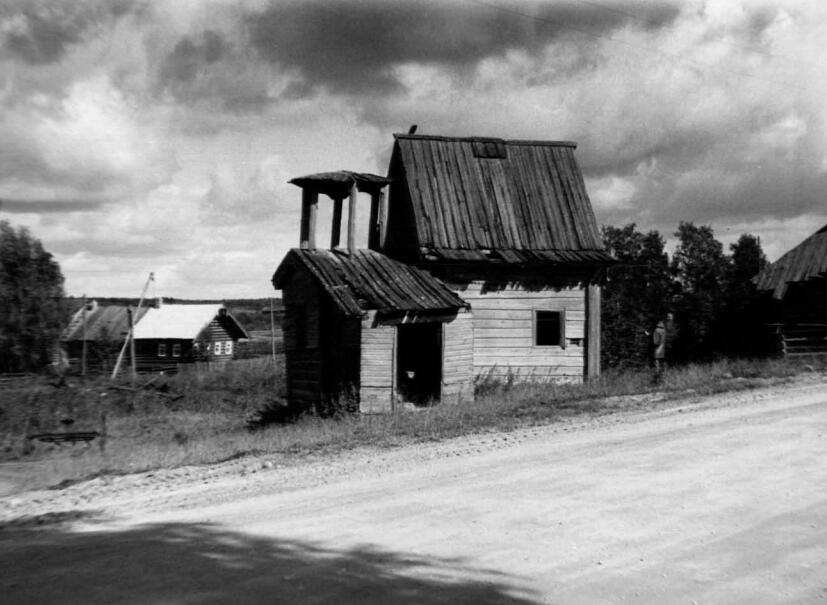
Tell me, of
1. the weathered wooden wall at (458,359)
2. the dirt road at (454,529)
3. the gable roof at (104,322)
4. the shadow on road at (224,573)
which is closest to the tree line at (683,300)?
the weathered wooden wall at (458,359)

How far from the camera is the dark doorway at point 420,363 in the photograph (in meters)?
18.3

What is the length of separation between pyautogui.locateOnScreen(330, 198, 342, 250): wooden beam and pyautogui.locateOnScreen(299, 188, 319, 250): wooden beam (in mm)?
608

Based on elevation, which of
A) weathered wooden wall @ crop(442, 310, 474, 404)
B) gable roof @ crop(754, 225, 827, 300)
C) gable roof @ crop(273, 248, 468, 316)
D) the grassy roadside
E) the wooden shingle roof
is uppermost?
the wooden shingle roof

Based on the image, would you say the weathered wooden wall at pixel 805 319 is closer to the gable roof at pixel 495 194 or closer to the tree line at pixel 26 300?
the gable roof at pixel 495 194

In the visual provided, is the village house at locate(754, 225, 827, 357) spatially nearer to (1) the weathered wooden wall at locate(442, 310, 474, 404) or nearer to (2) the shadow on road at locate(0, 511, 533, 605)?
(1) the weathered wooden wall at locate(442, 310, 474, 404)

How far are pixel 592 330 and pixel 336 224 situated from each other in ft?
25.0

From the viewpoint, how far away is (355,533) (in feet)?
20.7

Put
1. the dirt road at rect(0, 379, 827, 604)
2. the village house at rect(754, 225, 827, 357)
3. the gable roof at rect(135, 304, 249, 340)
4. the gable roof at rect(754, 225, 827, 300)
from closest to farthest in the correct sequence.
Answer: the dirt road at rect(0, 379, 827, 604), the gable roof at rect(754, 225, 827, 300), the village house at rect(754, 225, 827, 357), the gable roof at rect(135, 304, 249, 340)

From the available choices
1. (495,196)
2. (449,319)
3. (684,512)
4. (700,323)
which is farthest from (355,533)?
(700,323)

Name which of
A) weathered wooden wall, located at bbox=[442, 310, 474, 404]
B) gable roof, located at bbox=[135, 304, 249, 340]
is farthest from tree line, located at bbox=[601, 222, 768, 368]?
gable roof, located at bbox=[135, 304, 249, 340]

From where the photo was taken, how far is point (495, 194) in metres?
22.5

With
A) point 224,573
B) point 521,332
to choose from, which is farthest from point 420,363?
point 224,573

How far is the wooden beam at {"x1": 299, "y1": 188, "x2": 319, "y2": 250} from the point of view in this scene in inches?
754

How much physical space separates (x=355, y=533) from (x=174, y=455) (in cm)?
494
